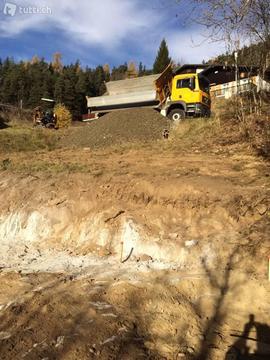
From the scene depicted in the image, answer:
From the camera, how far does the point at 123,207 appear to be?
7.64 m

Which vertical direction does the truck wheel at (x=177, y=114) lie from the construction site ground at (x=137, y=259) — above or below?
above

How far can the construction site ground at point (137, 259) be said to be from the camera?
4.51 m

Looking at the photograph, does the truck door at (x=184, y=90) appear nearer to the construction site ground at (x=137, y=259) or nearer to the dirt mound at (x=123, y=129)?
the dirt mound at (x=123, y=129)

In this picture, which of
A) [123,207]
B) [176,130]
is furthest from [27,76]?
[123,207]

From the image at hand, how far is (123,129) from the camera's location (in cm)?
1702

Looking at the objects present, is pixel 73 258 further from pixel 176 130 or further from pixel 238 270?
pixel 176 130

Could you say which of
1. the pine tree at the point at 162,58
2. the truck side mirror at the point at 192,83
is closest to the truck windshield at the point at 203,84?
the truck side mirror at the point at 192,83

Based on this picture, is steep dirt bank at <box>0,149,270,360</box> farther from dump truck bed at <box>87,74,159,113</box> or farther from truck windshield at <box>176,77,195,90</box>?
dump truck bed at <box>87,74,159,113</box>

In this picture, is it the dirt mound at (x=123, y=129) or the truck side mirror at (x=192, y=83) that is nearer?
the dirt mound at (x=123, y=129)

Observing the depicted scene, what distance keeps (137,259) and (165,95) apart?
14.3 meters

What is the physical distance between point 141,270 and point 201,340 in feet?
6.07

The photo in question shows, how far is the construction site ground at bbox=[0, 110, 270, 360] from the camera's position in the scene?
14.8 feet

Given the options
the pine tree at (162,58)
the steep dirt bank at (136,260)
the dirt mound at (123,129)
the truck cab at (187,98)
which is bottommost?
the steep dirt bank at (136,260)

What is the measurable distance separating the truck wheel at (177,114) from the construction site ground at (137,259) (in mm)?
7686
